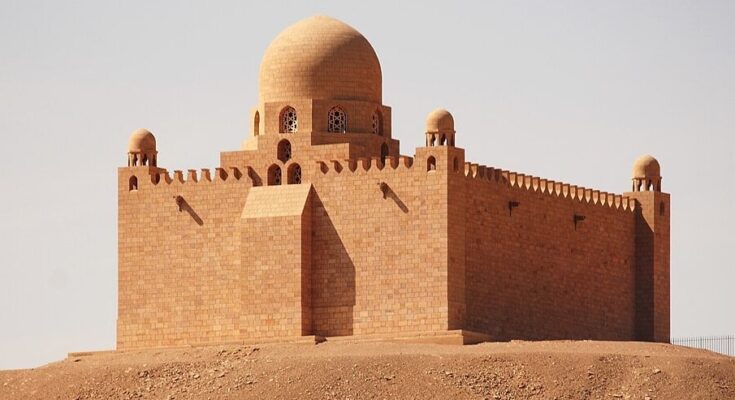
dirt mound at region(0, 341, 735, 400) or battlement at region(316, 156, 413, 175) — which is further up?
battlement at region(316, 156, 413, 175)

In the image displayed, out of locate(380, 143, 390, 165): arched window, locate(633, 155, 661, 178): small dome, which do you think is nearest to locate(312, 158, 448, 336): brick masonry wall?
locate(380, 143, 390, 165): arched window

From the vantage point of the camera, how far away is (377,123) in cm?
6881

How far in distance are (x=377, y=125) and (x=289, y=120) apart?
2.26 m

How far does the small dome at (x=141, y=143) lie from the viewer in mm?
69000

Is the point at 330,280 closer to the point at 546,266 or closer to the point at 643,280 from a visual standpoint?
the point at 546,266

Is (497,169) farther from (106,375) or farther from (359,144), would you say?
(106,375)

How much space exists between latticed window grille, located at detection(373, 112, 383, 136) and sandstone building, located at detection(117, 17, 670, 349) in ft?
0.16

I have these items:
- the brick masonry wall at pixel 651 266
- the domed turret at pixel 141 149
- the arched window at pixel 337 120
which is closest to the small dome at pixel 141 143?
the domed turret at pixel 141 149

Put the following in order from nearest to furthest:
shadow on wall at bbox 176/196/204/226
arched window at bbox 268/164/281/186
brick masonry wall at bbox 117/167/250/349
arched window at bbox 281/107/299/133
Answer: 1. brick masonry wall at bbox 117/167/250/349
2. arched window at bbox 268/164/281/186
3. shadow on wall at bbox 176/196/204/226
4. arched window at bbox 281/107/299/133

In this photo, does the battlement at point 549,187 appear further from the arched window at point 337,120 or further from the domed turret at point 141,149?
the domed turret at point 141,149

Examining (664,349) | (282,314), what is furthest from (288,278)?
(664,349)

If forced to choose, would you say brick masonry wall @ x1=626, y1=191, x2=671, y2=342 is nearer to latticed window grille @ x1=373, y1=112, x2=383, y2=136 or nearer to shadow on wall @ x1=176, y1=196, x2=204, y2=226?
latticed window grille @ x1=373, y1=112, x2=383, y2=136

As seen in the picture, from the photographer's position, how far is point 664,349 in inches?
2511

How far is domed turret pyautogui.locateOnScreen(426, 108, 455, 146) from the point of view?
65562mm
